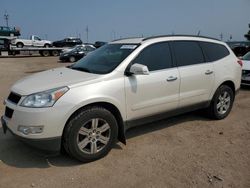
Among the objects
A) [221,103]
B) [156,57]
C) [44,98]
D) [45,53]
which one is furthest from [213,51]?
[45,53]

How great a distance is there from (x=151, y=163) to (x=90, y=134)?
3.03 feet

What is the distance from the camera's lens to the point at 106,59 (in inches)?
174

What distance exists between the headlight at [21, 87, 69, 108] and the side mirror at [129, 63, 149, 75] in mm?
1014

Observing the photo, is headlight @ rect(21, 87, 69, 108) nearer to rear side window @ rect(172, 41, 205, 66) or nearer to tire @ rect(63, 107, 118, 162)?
tire @ rect(63, 107, 118, 162)

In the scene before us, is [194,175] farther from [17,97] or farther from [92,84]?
[17,97]

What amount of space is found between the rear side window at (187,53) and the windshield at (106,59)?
85cm

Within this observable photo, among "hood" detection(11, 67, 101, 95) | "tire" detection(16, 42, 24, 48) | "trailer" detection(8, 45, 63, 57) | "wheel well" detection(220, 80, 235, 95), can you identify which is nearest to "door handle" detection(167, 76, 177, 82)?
"hood" detection(11, 67, 101, 95)

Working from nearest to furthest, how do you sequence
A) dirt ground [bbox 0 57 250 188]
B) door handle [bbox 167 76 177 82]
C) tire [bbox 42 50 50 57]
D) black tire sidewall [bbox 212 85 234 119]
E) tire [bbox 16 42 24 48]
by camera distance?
dirt ground [bbox 0 57 250 188] → door handle [bbox 167 76 177 82] → black tire sidewall [bbox 212 85 234 119] → tire [bbox 42 50 50 57] → tire [bbox 16 42 24 48]

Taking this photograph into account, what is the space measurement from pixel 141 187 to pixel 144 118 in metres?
1.31

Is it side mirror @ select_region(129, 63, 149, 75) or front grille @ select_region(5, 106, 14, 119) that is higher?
side mirror @ select_region(129, 63, 149, 75)

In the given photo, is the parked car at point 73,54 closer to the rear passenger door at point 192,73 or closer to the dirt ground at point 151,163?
the rear passenger door at point 192,73

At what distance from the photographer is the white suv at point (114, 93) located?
11.2ft

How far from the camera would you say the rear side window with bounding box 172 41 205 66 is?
4.71 m

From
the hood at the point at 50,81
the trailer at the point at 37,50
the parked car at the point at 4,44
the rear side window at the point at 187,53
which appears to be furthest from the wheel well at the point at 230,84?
the parked car at the point at 4,44
